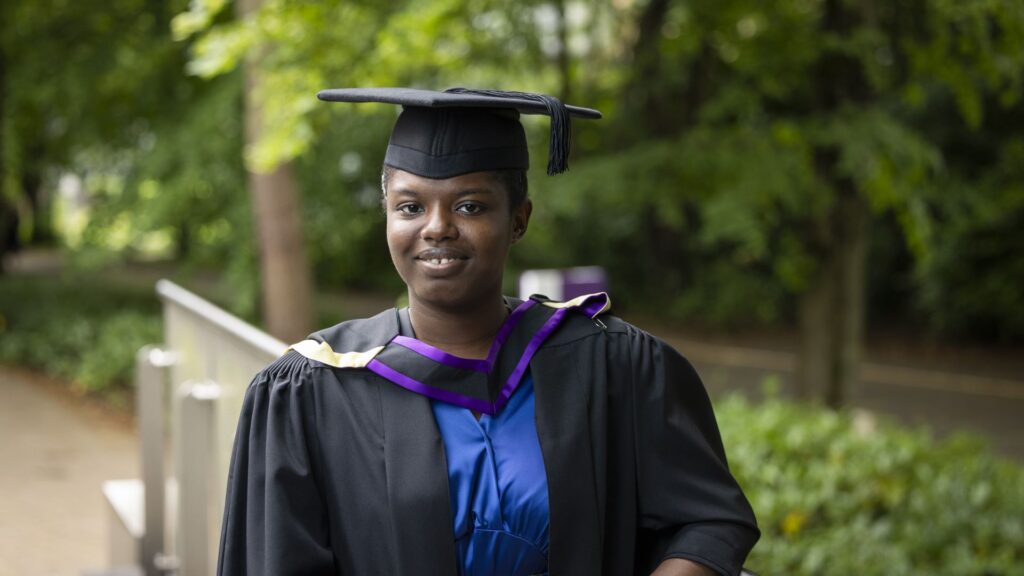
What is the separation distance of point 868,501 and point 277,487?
15.3 feet

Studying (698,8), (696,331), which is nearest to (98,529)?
(698,8)

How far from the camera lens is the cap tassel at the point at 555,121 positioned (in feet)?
5.82

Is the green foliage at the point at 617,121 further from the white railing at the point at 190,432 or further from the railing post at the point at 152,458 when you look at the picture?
the white railing at the point at 190,432

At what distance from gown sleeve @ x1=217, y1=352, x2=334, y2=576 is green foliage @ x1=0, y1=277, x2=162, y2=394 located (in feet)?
32.7

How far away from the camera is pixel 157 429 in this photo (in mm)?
5012

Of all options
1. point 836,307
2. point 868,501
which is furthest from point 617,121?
point 868,501

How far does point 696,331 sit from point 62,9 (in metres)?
9.59

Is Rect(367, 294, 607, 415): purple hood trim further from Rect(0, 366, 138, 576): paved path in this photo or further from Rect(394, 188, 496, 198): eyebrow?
Rect(0, 366, 138, 576): paved path

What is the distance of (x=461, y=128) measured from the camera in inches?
70.2

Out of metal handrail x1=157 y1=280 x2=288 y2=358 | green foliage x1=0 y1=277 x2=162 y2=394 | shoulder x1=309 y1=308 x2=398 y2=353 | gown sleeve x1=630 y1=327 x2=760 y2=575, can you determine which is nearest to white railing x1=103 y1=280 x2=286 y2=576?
metal handrail x1=157 y1=280 x2=288 y2=358

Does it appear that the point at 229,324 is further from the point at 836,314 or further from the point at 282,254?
the point at 836,314

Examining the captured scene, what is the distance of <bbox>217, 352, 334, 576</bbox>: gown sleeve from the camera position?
1.71 meters

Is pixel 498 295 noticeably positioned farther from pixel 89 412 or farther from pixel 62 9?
pixel 62 9

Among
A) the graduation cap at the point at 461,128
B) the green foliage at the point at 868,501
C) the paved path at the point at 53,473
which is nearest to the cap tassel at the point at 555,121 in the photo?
the graduation cap at the point at 461,128
